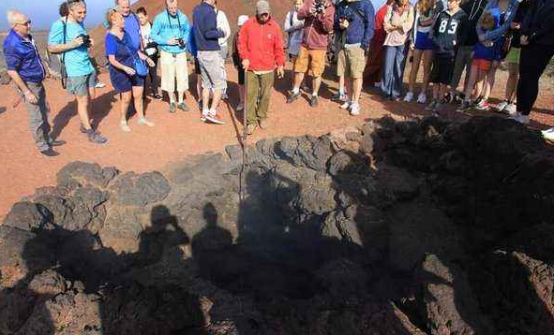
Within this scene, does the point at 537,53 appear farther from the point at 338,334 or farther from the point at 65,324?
the point at 65,324

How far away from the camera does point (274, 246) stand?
16.4ft

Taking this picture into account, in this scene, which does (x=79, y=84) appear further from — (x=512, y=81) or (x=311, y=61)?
(x=512, y=81)

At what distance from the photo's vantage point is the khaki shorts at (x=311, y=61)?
7.14 meters

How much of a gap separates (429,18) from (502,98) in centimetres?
250

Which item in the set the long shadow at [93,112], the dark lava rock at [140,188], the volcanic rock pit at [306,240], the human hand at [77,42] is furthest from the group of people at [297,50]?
the dark lava rock at [140,188]

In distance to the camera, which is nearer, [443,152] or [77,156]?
[443,152]

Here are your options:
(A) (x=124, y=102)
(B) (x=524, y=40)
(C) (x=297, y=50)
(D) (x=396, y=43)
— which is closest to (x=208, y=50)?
(A) (x=124, y=102)

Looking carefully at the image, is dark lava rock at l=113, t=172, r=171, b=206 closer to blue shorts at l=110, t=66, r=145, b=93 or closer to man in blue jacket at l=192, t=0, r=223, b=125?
blue shorts at l=110, t=66, r=145, b=93

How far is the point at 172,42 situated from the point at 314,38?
8.28 ft

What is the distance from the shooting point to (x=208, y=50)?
6.54 metres

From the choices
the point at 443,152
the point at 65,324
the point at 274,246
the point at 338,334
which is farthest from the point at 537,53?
the point at 65,324

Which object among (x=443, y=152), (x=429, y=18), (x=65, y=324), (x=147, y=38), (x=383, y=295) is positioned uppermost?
(x=429, y=18)

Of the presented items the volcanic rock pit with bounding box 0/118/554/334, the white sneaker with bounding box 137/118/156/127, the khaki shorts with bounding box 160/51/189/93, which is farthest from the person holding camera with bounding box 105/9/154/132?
the volcanic rock pit with bounding box 0/118/554/334

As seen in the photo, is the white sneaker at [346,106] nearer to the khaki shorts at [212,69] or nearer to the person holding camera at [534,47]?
the khaki shorts at [212,69]
